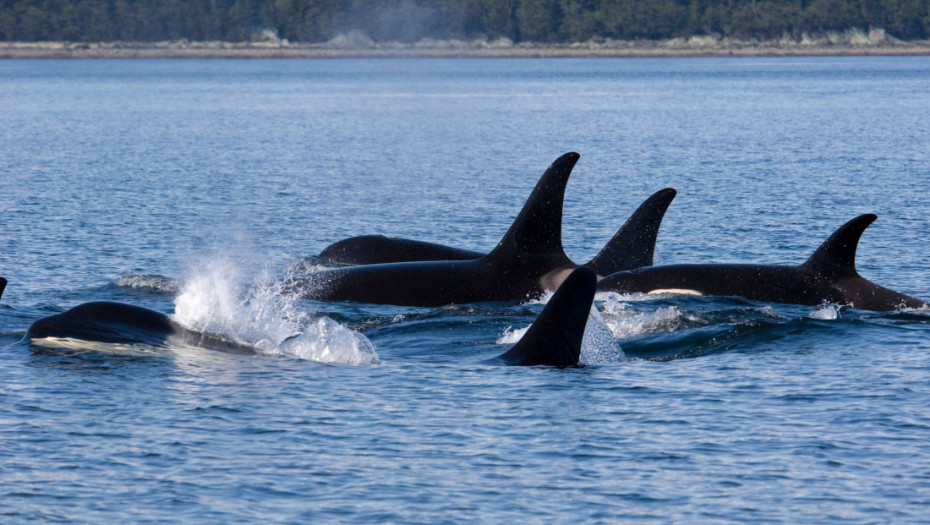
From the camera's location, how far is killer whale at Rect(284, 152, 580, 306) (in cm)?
2214

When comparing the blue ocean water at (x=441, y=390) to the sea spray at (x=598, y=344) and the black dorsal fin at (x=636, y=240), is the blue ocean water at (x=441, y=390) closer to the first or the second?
the sea spray at (x=598, y=344)

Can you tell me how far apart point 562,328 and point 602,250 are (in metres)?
7.83

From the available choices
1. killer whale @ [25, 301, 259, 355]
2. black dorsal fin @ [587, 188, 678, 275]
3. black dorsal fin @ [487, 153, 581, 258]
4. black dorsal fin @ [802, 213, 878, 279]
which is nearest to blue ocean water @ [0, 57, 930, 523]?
killer whale @ [25, 301, 259, 355]

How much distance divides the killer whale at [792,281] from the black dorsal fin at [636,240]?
126cm

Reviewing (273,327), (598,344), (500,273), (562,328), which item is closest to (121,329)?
(273,327)

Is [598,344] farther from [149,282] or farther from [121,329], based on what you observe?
[149,282]

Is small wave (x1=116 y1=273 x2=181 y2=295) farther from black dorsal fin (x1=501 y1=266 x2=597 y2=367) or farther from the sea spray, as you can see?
black dorsal fin (x1=501 y1=266 x2=597 y2=367)

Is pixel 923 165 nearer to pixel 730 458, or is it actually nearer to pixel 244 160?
pixel 244 160

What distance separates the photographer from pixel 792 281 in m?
22.5

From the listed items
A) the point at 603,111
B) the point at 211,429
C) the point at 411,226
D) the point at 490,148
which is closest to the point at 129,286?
the point at 211,429

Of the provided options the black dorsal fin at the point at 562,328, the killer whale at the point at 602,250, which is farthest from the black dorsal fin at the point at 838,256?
the black dorsal fin at the point at 562,328

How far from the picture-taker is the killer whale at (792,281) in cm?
2198

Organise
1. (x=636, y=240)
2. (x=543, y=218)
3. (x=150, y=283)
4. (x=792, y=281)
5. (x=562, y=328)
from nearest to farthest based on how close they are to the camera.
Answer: (x=562, y=328) → (x=543, y=218) → (x=792, y=281) → (x=636, y=240) → (x=150, y=283)

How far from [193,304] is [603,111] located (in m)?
96.0
